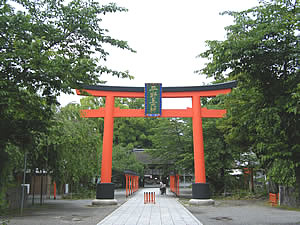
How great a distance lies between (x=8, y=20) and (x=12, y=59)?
1.18 meters

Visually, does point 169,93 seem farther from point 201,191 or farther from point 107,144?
point 201,191

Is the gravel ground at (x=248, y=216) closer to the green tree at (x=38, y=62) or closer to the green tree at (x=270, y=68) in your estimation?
the green tree at (x=270, y=68)

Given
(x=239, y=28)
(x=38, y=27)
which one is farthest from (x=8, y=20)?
(x=239, y=28)

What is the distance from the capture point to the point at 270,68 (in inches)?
295

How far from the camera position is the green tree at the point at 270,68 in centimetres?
698

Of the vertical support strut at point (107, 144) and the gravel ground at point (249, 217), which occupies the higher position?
the vertical support strut at point (107, 144)

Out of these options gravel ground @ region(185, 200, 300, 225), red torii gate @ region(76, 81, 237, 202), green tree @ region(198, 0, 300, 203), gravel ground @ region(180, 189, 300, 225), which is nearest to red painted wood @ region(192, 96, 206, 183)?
red torii gate @ region(76, 81, 237, 202)

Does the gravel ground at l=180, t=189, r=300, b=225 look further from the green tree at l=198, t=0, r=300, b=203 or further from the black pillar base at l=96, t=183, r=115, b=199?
the black pillar base at l=96, t=183, r=115, b=199

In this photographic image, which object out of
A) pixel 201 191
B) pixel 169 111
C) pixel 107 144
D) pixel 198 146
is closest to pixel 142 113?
pixel 169 111

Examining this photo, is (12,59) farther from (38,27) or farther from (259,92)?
(259,92)

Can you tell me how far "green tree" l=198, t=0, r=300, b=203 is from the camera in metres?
6.98

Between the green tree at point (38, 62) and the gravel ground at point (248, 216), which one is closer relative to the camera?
the green tree at point (38, 62)

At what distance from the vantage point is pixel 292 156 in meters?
7.30

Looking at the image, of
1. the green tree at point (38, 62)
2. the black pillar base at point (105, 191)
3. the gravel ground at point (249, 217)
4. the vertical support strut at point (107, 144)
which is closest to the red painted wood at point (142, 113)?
the vertical support strut at point (107, 144)
